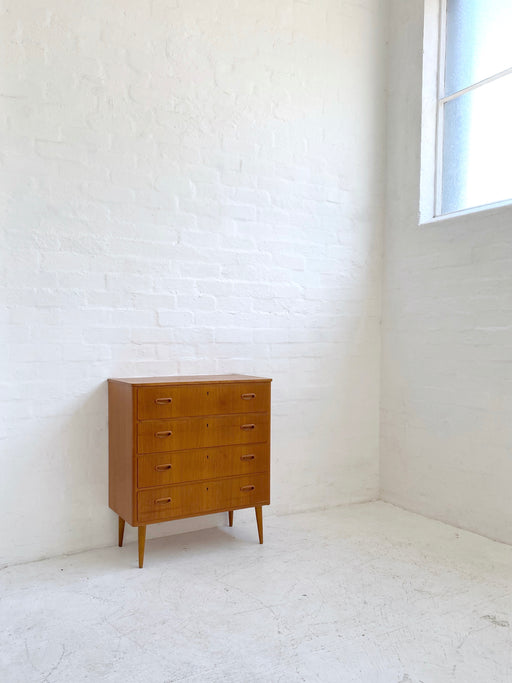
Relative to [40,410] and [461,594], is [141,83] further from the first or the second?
[461,594]

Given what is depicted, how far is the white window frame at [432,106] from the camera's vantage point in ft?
12.2

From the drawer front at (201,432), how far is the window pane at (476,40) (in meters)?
2.34

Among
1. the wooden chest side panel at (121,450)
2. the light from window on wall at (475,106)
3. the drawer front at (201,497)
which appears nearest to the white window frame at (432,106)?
the light from window on wall at (475,106)

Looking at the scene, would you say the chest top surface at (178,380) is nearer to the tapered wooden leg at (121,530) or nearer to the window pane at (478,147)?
the tapered wooden leg at (121,530)

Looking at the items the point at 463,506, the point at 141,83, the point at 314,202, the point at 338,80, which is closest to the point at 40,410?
the point at 141,83

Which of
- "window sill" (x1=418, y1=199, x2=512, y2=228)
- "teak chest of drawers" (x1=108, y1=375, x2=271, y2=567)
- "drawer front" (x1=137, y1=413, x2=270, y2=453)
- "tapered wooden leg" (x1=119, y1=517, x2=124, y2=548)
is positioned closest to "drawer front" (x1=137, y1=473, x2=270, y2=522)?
"teak chest of drawers" (x1=108, y1=375, x2=271, y2=567)

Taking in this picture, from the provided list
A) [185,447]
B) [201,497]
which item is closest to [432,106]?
[185,447]

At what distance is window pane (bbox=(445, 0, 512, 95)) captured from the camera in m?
3.31

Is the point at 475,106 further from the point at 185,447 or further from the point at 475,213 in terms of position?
the point at 185,447

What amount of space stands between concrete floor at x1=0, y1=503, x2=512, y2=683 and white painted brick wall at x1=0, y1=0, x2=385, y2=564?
0.39m

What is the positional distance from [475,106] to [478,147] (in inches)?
10.0

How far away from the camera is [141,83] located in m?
3.11

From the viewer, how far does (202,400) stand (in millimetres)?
2875

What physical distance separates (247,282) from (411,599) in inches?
73.6
